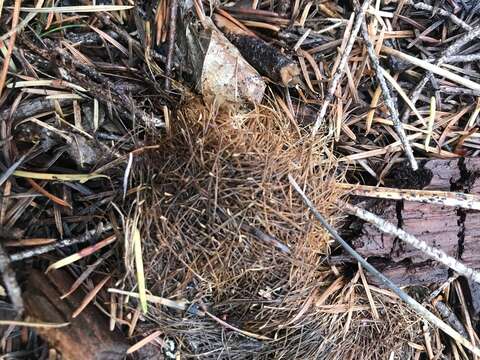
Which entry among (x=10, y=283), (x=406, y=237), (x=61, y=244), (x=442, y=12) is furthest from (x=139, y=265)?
(x=442, y=12)

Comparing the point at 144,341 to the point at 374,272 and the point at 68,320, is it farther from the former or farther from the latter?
the point at 374,272

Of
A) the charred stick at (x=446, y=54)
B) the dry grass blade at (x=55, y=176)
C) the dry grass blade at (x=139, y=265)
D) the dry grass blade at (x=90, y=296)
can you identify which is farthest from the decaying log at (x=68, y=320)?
the charred stick at (x=446, y=54)

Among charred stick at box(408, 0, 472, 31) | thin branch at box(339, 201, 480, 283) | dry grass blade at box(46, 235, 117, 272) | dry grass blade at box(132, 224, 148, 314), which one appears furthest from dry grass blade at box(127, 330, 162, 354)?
charred stick at box(408, 0, 472, 31)

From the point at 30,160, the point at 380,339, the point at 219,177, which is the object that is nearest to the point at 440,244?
the point at 380,339

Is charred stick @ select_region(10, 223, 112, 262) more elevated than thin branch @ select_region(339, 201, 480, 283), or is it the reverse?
charred stick @ select_region(10, 223, 112, 262)

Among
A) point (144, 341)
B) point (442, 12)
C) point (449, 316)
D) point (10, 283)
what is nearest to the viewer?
point (10, 283)

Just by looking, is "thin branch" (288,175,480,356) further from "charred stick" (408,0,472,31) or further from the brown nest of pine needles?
"charred stick" (408,0,472,31)
